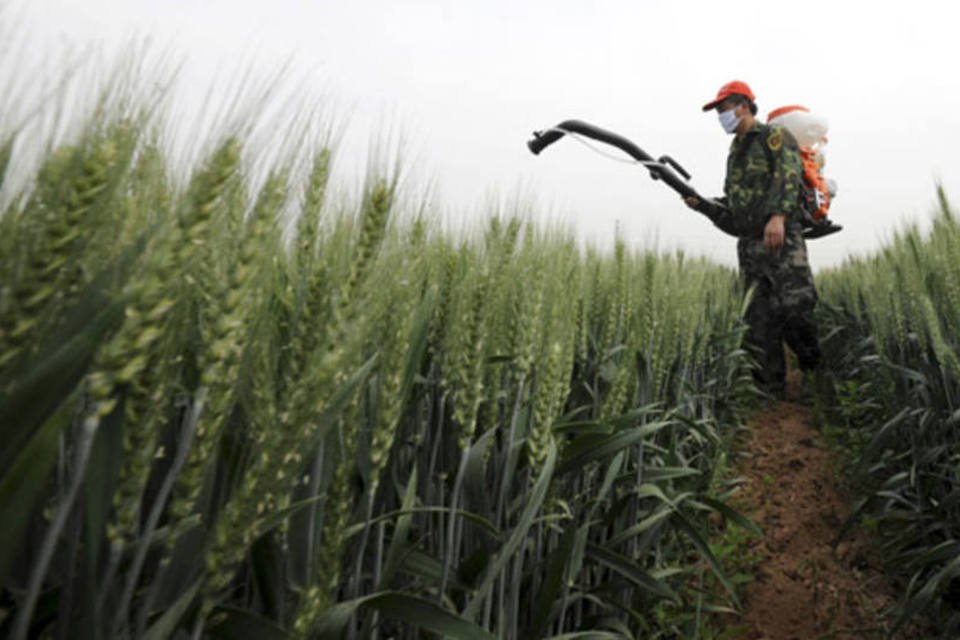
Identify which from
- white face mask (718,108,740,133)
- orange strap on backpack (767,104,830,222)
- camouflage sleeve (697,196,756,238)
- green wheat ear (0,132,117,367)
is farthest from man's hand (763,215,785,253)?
green wheat ear (0,132,117,367)

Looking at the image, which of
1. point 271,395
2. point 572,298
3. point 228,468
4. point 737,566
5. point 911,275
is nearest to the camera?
point 271,395

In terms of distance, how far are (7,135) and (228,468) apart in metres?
0.40

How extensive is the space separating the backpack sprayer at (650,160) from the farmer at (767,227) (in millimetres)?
89

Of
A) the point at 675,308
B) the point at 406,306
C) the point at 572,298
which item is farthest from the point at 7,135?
the point at 675,308

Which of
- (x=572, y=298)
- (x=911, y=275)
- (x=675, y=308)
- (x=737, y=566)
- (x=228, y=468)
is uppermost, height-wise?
(x=911, y=275)

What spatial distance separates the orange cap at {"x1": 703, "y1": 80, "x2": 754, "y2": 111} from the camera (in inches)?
209

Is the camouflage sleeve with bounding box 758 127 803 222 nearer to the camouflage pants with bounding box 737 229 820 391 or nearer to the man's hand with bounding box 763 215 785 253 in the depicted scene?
the man's hand with bounding box 763 215 785 253

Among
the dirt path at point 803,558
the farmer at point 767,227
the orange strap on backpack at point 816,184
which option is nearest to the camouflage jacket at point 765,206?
the farmer at point 767,227

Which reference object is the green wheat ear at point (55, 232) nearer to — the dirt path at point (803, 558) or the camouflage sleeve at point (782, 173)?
the dirt path at point (803, 558)

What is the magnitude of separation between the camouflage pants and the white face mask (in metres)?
0.87

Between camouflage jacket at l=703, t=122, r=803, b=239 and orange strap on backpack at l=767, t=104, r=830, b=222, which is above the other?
orange strap on backpack at l=767, t=104, r=830, b=222

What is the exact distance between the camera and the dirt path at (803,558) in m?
2.51

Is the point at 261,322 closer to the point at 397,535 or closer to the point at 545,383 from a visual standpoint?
the point at 397,535

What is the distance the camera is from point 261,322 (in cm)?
71
